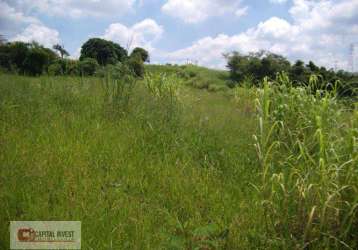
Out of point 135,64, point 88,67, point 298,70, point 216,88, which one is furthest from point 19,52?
point 298,70

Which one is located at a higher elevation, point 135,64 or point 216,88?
point 135,64

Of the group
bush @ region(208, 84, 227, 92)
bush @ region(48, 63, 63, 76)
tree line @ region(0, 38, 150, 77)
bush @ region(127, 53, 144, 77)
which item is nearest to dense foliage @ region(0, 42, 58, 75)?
tree line @ region(0, 38, 150, 77)

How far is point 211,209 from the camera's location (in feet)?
7.96

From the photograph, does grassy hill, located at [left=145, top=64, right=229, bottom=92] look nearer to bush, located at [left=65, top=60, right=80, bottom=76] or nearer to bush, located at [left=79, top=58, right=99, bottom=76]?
bush, located at [left=79, top=58, right=99, bottom=76]

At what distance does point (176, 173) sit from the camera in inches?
117

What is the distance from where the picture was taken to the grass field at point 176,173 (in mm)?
2020

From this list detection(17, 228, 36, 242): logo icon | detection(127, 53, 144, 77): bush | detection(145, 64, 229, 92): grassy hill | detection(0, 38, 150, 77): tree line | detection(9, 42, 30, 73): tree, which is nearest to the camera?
Result: detection(17, 228, 36, 242): logo icon

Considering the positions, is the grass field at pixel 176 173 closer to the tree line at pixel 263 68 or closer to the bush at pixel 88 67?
the bush at pixel 88 67

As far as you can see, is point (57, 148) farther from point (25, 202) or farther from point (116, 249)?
point (116, 249)

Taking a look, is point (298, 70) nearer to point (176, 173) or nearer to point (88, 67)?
point (88, 67)

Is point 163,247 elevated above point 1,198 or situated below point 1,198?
below

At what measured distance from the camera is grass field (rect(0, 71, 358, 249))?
2020 millimetres

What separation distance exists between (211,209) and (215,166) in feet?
3.18

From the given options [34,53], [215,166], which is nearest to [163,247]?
[215,166]
